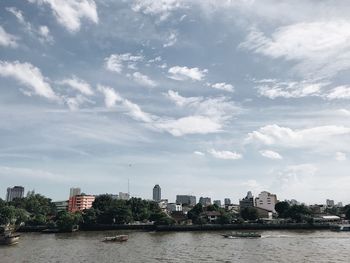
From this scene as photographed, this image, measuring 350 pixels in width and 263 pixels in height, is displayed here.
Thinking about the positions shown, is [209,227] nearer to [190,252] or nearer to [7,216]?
[190,252]

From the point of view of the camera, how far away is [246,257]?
53.6 m

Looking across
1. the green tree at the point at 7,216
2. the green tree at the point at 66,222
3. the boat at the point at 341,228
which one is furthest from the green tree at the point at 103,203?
the boat at the point at 341,228

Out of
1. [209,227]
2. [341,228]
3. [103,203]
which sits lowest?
[341,228]

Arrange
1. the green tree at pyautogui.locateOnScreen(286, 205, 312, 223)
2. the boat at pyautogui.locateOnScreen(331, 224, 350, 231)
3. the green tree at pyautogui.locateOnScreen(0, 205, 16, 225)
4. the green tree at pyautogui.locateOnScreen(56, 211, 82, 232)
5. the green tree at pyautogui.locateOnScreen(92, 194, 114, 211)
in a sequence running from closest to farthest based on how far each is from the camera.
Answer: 1. the boat at pyautogui.locateOnScreen(331, 224, 350, 231)
2. the green tree at pyautogui.locateOnScreen(56, 211, 82, 232)
3. the green tree at pyautogui.locateOnScreen(286, 205, 312, 223)
4. the green tree at pyautogui.locateOnScreen(0, 205, 16, 225)
5. the green tree at pyautogui.locateOnScreen(92, 194, 114, 211)

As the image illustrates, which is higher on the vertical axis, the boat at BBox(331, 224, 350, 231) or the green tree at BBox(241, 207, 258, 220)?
the green tree at BBox(241, 207, 258, 220)

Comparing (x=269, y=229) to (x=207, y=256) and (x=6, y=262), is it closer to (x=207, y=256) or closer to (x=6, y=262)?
(x=207, y=256)

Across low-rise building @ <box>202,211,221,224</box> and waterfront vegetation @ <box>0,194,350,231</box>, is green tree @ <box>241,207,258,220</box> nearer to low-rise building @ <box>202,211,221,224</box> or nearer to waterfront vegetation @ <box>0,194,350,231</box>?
waterfront vegetation @ <box>0,194,350,231</box>

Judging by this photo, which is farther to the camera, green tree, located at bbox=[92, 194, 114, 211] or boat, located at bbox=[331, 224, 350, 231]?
green tree, located at bbox=[92, 194, 114, 211]

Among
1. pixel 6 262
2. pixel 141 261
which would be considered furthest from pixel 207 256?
pixel 6 262

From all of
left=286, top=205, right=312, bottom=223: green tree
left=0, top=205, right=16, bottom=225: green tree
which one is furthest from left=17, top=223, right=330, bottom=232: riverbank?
left=0, top=205, right=16, bottom=225: green tree

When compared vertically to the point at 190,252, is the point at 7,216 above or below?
above

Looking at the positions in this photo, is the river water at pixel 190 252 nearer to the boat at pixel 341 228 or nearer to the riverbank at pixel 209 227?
the boat at pixel 341 228

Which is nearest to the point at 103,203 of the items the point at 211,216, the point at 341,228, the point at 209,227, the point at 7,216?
the point at 7,216

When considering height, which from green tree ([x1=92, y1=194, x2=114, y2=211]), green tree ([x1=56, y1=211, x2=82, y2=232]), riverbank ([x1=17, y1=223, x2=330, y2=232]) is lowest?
riverbank ([x1=17, y1=223, x2=330, y2=232])
